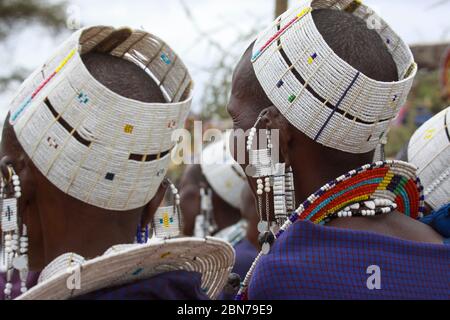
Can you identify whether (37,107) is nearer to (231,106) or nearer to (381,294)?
(231,106)

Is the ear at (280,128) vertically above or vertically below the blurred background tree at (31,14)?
below

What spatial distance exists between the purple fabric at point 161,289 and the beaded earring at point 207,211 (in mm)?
3532

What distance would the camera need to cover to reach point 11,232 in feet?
7.88

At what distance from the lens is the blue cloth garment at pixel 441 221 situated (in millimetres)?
2395

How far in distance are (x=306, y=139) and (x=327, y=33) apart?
0.35 m

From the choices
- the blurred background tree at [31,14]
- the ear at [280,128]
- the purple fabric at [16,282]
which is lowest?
the purple fabric at [16,282]

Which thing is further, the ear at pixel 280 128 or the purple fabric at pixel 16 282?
the purple fabric at pixel 16 282

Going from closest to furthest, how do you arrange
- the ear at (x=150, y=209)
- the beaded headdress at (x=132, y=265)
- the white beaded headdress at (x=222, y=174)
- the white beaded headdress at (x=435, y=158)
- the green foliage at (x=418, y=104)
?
1. the beaded headdress at (x=132, y=265)
2. the ear at (x=150, y=209)
3. the white beaded headdress at (x=435, y=158)
4. the white beaded headdress at (x=222, y=174)
5. the green foliage at (x=418, y=104)

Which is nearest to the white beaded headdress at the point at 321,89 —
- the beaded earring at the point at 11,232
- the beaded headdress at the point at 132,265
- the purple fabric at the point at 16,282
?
the beaded headdress at the point at 132,265

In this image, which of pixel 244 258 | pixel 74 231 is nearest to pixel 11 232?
pixel 74 231

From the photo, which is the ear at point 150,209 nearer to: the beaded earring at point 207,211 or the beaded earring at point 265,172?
the beaded earring at point 265,172

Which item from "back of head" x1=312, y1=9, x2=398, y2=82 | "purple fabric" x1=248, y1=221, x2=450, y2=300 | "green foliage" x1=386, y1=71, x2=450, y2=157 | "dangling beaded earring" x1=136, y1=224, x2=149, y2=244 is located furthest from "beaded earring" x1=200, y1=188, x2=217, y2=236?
"purple fabric" x1=248, y1=221, x2=450, y2=300

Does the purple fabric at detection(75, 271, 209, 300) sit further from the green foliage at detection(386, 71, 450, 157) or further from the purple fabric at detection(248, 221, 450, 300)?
the green foliage at detection(386, 71, 450, 157)

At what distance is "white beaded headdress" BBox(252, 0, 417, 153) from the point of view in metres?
2.25
